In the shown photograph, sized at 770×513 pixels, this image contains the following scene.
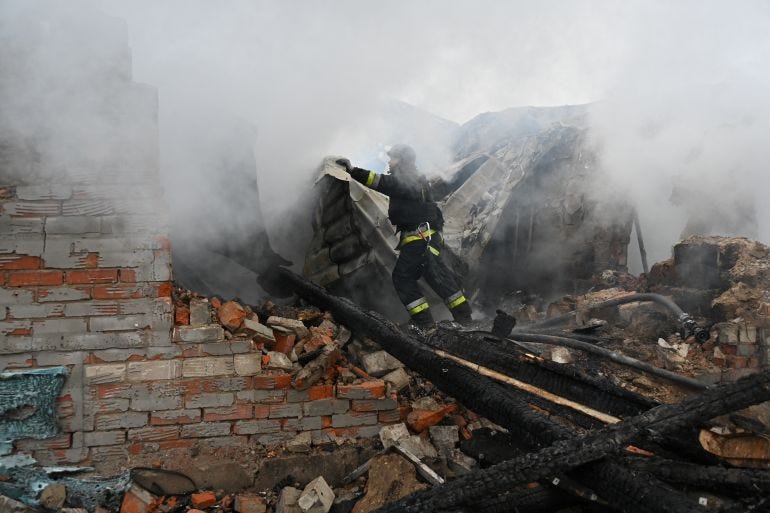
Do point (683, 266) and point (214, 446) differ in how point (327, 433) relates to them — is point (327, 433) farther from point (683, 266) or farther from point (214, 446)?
point (683, 266)

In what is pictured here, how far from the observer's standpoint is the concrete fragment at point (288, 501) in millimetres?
3201

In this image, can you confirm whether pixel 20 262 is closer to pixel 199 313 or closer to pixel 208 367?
pixel 199 313

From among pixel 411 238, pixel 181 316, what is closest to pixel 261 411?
pixel 181 316

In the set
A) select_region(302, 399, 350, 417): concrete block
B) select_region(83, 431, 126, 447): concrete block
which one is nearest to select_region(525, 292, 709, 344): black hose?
select_region(302, 399, 350, 417): concrete block

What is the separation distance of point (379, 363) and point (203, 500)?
135cm

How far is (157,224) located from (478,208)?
5042 millimetres

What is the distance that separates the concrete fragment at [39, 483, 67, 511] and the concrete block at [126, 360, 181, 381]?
2.29 ft

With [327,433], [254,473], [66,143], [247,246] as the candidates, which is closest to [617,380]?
[327,433]

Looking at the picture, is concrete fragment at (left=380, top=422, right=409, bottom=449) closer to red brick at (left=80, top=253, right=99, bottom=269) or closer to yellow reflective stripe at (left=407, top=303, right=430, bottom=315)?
red brick at (left=80, top=253, right=99, bottom=269)

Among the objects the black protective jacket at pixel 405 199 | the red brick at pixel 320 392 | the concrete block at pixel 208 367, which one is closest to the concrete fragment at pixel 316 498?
the red brick at pixel 320 392

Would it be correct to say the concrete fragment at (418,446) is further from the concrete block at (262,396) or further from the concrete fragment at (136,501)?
the concrete fragment at (136,501)

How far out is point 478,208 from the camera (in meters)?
7.69

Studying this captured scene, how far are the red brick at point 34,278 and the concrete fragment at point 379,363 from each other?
1.95 m

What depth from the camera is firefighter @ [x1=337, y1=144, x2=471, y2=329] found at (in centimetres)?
578
